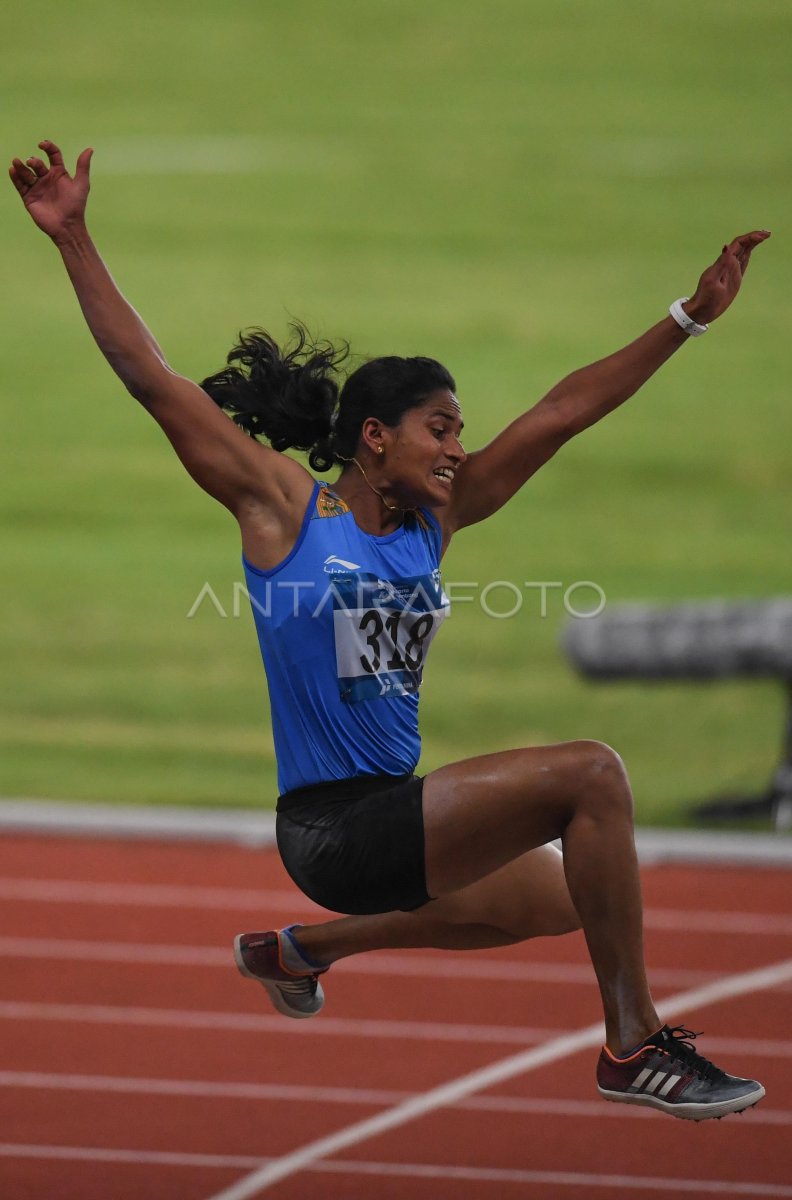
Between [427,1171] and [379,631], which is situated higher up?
[379,631]

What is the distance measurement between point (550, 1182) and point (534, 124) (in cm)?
1513

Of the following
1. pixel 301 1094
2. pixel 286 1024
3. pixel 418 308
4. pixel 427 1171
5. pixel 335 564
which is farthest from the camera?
pixel 418 308

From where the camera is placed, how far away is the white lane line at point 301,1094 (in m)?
6.11

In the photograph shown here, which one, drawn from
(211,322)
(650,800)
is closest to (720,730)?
(650,800)

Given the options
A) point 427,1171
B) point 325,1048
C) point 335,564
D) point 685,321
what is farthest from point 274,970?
point 685,321

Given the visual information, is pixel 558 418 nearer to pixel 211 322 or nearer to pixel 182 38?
pixel 211 322

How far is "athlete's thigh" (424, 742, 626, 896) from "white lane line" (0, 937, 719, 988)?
117 inches

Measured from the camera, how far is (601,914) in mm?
4105

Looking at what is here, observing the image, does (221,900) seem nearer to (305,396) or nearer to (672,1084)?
(305,396)

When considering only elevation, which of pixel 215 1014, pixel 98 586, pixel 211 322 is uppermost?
pixel 211 322

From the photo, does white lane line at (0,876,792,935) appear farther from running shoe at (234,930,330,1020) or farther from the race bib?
the race bib

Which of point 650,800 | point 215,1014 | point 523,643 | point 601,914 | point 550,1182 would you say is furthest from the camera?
point 523,643

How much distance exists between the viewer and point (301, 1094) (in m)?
6.25

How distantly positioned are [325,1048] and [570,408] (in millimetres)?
2779
